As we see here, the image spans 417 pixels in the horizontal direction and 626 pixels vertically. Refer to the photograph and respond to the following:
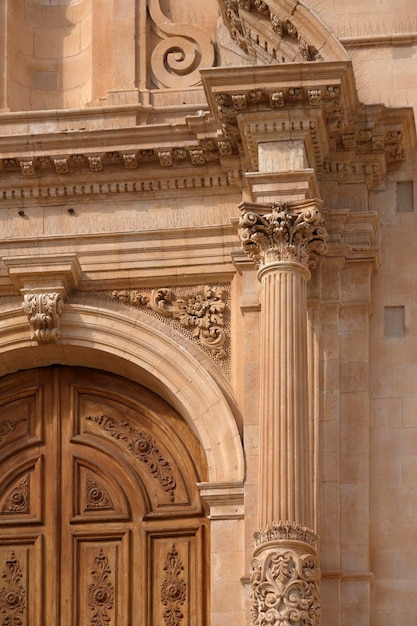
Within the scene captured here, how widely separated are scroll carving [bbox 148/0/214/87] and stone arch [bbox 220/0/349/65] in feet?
2.34

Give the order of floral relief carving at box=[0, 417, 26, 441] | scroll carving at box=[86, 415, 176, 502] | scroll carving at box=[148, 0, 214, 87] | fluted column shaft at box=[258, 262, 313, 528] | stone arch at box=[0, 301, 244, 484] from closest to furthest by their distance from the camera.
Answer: fluted column shaft at box=[258, 262, 313, 528], stone arch at box=[0, 301, 244, 484], scroll carving at box=[86, 415, 176, 502], floral relief carving at box=[0, 417, 26, 441], scroll carving at box=[148, 0, 214, 87]

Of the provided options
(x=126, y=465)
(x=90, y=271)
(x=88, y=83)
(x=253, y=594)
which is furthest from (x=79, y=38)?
(x=253, y=594)

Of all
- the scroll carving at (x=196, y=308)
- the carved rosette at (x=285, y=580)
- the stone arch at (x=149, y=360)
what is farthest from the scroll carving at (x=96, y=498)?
the carved rosette at (x=285, y=580)

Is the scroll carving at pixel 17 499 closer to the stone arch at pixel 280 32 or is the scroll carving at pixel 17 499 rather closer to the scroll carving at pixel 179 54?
the scroll carving at pixel 179 54

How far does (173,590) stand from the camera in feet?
79.6

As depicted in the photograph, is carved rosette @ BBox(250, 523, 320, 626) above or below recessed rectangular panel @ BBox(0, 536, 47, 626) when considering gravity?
below

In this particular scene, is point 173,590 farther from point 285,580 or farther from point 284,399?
point 284,399

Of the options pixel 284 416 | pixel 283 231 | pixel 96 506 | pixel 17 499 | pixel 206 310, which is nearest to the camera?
pixel 284 416

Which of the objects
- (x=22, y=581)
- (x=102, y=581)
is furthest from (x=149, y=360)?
(x=22, y=581)

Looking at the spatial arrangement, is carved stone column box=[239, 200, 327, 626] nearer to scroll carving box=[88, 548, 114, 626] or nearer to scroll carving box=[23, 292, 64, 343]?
scroll carving box=[23, 292, 64, 343]

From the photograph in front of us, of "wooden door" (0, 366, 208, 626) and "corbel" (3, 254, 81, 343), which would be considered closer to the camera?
"wooden door" (0, 366, 208, 626)

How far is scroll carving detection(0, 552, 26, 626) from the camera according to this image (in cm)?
2441

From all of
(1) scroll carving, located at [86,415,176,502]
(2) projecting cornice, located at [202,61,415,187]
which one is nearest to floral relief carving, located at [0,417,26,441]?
(1) scroll carving, located at [86,415,176,502]

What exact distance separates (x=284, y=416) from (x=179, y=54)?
4.34 m
